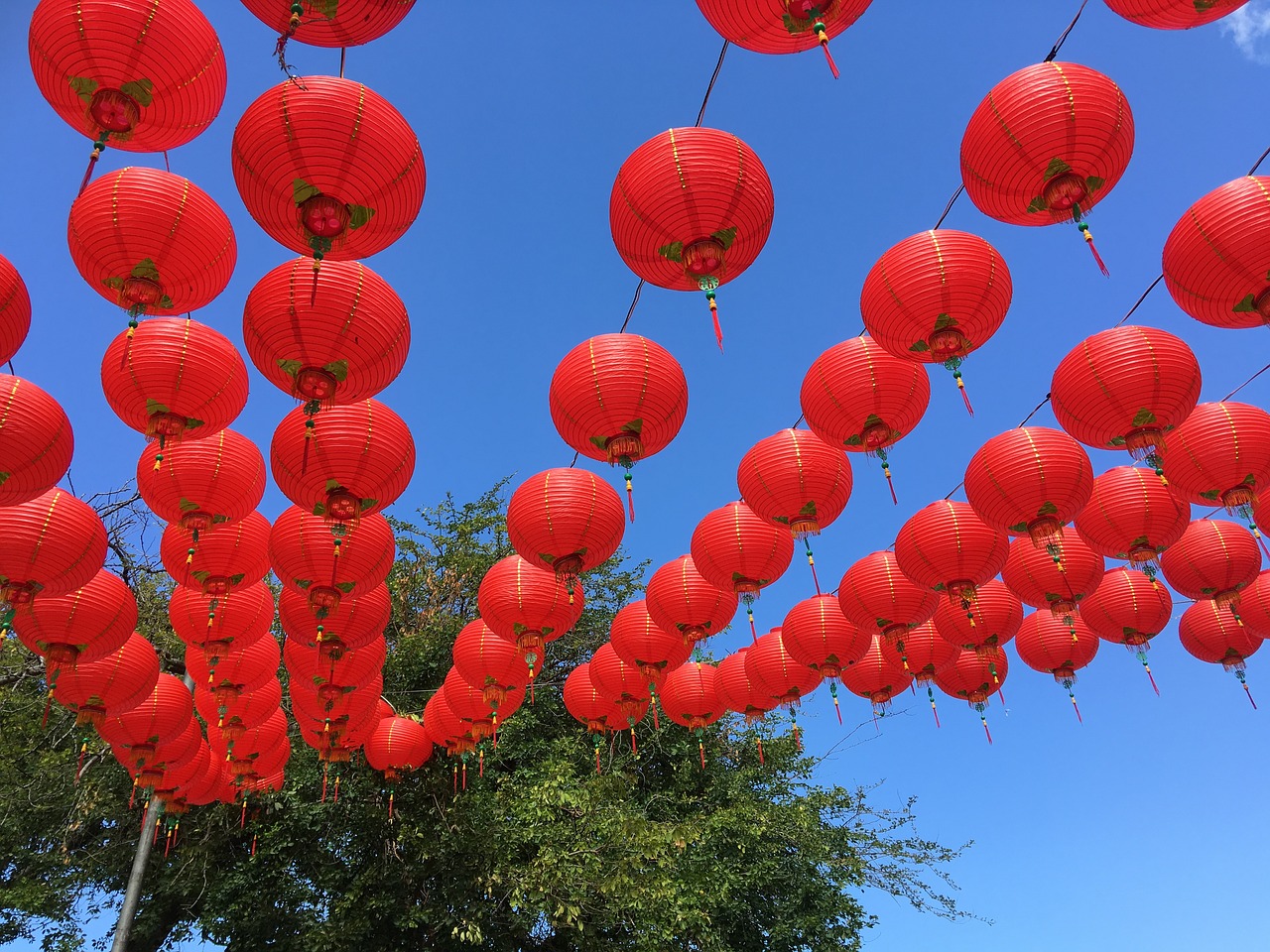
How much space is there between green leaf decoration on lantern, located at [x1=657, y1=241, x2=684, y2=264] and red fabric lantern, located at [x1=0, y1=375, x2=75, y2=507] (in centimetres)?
329

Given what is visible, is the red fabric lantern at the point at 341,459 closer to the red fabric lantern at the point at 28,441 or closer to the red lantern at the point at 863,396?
the red fabric lantern at the point at 28,441

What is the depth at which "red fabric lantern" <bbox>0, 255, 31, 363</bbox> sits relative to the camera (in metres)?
3.84

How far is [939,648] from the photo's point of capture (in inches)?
278

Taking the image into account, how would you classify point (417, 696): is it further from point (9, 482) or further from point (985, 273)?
point (985, 273)

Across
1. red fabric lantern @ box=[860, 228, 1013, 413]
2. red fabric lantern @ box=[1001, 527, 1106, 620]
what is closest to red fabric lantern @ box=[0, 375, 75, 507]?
red fabric lantern @ box=[860, 228, 1013, 413]

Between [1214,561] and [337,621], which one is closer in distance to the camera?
[337,621]

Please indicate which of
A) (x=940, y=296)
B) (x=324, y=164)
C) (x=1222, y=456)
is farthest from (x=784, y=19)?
(x=1222, y=456)

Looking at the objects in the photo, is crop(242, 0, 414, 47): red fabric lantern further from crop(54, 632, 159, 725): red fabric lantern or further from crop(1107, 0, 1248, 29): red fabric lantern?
Answer: crop(54, 632, 159, 725): red fabric lantern

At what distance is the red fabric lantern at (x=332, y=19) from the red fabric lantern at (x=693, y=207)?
117cm

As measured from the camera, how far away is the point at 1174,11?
A: 331 centimetres

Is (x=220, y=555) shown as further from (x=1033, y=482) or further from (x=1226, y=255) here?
(x=1226, y=255)

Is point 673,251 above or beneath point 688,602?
above

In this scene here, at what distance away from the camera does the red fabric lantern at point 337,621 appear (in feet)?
19.4

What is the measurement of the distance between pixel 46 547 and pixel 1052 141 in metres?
5.55
